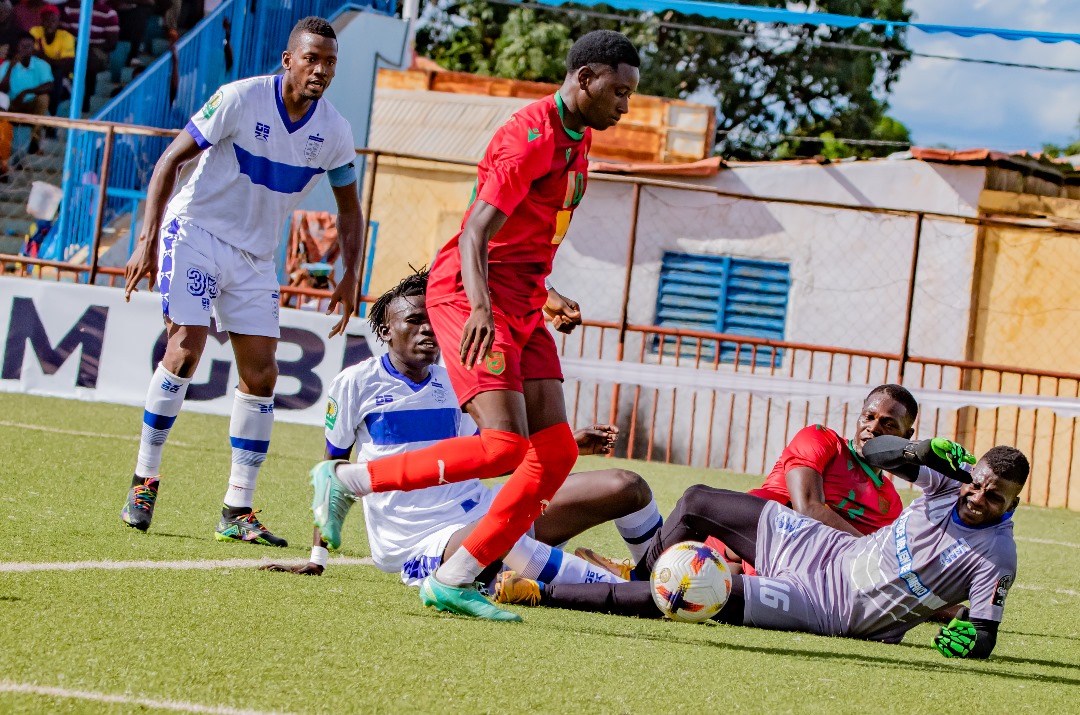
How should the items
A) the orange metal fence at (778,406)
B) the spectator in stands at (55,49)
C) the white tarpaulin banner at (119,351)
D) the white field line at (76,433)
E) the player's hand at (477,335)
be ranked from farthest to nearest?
the spectator in stands at (55,49) → the orange metal fence at (778,406) → the white tarpaulin banner at (119,351) → the white field line at (76,433) → the player's hand at (477,335)

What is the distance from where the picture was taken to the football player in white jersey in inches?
235

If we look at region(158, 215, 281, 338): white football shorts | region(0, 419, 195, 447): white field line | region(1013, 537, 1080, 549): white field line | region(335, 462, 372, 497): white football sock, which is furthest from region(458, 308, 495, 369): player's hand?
region(1013, 537, 1080, 549): white field line

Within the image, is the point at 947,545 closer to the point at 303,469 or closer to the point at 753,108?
the point at 303,469

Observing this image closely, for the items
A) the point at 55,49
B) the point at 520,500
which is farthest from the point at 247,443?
the point at 55,49

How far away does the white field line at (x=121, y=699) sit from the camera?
292 centimetres

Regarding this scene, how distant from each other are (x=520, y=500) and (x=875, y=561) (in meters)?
1.48

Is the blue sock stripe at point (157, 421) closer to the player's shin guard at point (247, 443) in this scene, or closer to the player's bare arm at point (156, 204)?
the player's shin guard at point (247, 443)

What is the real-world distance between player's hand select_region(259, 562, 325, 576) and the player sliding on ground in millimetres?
616

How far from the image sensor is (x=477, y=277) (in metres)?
4.30

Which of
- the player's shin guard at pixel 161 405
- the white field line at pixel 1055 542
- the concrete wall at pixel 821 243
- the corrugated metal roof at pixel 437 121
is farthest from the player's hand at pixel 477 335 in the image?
the corrugated metal roof at pixel 437 121

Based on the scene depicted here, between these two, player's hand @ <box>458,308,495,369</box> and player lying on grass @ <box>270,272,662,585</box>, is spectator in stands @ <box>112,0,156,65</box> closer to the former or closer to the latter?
player lying on grass @ <box>270,272,662,585</box>

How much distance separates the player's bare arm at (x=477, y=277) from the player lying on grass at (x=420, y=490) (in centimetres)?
97

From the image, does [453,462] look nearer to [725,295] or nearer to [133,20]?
[725,295]

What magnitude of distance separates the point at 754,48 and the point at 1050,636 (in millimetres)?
26058
